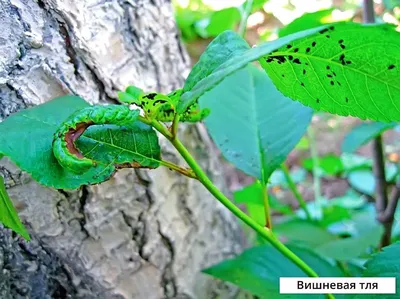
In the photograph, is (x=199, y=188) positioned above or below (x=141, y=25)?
below

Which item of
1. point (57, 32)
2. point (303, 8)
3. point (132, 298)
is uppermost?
point (303, 8)

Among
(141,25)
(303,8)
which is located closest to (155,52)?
(141,25)

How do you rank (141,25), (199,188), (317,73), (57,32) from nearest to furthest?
(317,73) → (57,32) → (141,25) → (199,188)

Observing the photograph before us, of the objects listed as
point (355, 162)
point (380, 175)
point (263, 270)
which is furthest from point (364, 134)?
point (355, 162)

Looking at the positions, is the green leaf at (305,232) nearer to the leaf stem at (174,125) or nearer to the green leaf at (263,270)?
the green leaf at (263,270)

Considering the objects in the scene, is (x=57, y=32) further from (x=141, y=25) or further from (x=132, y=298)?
(x=132, y=298)
